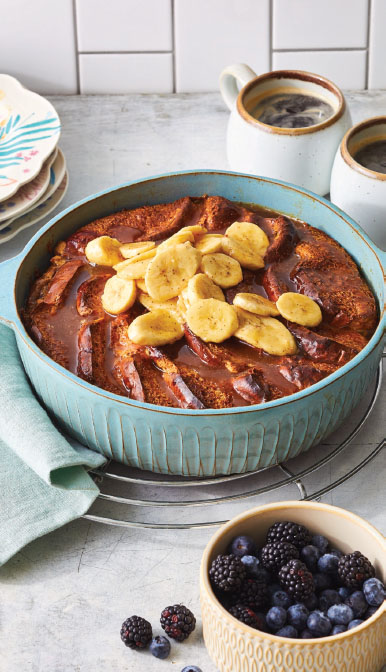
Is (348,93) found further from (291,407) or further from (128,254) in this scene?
(291,407)

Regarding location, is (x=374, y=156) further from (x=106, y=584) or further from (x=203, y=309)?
(x=106, y=584)

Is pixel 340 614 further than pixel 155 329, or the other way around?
pixel 155 329

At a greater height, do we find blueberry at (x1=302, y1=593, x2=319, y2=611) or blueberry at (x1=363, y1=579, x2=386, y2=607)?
blueberry at (x1=363, y1=579, x2=386, y2=607)

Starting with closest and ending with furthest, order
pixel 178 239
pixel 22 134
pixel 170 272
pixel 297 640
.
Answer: pixel 297 640 < pixel 170 272 < pixel 178 239 < pixel 22 134

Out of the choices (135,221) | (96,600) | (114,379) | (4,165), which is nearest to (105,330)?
(114,379)

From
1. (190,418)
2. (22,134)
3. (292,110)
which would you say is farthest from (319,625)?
(22,134)

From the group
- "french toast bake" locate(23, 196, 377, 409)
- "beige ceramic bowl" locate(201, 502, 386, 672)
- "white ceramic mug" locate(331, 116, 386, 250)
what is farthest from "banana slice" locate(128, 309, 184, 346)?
"white ceramic mug" locate(331, 116, 386, 250)

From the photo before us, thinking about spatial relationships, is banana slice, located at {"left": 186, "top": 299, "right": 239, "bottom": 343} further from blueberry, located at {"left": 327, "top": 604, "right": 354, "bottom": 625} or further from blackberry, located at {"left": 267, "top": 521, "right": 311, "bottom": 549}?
blueberry, located at {"left": 327, "top": 604, "right": 354, "bottom": 625}
